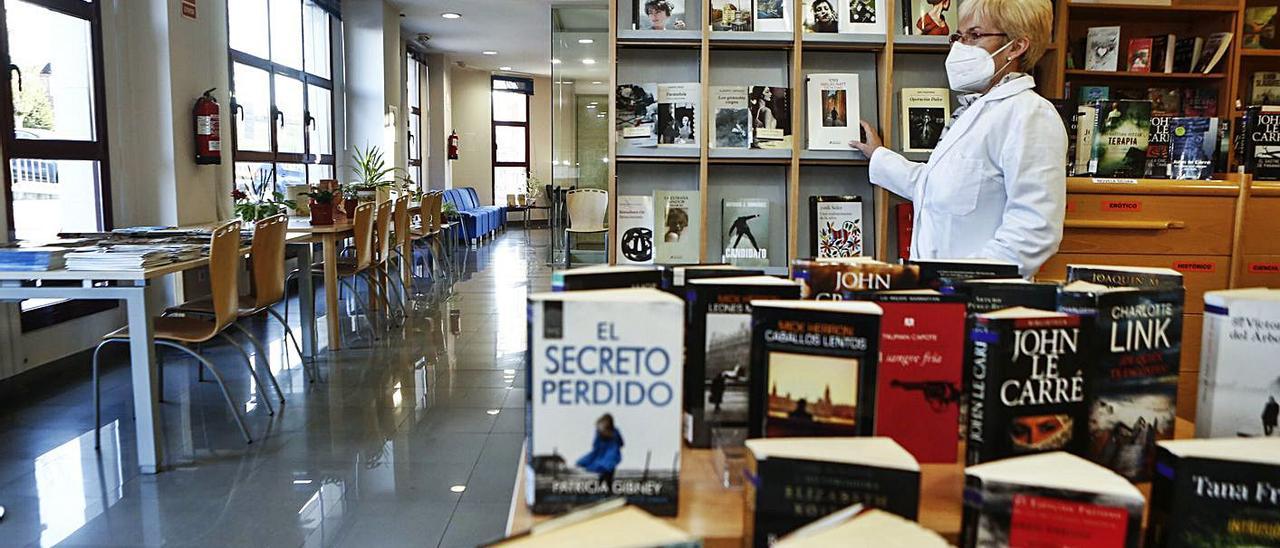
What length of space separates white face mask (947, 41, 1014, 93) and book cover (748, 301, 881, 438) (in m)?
1.47

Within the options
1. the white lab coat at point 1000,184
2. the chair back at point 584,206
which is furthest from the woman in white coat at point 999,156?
the chair back at point 584,206

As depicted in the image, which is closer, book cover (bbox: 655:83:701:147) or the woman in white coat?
the woman in white coat

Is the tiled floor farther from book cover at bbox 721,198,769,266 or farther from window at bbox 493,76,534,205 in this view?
window at bbox 493,76,534,205

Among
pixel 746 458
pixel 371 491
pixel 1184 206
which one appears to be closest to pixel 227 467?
pixel 371 491

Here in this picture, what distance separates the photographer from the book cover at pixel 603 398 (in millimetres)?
920

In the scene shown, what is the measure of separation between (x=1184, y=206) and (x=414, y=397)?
3.42 meters

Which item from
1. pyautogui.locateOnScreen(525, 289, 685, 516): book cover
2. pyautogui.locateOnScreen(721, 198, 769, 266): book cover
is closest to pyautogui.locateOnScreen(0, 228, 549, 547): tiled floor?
pyautogui.locateOnScreen(721, 198, 769, 266): book cover

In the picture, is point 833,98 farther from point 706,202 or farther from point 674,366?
point 674,366

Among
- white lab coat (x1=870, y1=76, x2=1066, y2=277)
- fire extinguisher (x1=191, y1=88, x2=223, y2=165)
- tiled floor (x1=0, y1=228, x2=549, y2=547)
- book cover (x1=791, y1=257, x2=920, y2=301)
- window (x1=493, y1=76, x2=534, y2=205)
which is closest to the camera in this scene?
book cover (x1=791, y1=257, x2=920, y2=301)

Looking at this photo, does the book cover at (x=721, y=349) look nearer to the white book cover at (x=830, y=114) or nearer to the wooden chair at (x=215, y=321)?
the white book cover at (x=830, y=114)

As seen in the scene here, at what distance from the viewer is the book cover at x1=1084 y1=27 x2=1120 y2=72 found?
364cm

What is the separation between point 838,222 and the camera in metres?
3.03

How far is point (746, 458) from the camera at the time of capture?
92cm

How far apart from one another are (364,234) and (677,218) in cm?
337
